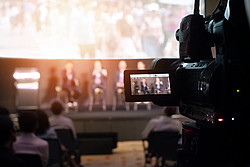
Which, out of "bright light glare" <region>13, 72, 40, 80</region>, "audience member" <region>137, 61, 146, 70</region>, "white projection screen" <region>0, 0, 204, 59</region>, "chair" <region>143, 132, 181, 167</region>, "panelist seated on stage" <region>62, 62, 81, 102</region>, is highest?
"white projection screen" <region>0, 0, 204, 59</region>

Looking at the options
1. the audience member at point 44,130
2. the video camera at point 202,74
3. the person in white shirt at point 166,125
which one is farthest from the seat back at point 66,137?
the video camera at point 202,74

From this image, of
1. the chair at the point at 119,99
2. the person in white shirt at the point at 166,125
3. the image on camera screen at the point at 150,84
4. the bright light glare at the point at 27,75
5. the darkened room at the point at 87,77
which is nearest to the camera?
the image on camera screen at the point at 150,84

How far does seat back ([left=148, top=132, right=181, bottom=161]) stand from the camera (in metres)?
4.56

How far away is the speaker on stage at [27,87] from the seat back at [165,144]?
201 inches

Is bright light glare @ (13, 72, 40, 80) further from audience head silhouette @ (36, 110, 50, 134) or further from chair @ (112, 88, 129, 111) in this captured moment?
audience head silhouette @ (36, 110, 50, 134)

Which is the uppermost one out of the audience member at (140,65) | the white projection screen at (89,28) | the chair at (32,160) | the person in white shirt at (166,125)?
the white projection screen at (89,28)

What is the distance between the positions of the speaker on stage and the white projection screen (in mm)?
988

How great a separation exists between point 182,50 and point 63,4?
698cm

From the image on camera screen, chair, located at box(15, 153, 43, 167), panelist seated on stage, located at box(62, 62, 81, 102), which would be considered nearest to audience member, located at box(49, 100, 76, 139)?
chair, located at box(15, 153, 43, 167)

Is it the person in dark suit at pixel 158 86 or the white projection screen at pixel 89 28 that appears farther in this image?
the white projection screen at pixel 89 28

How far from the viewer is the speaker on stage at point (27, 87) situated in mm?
9273

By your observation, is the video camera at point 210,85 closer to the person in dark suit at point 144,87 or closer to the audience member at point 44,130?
the person in dark suit at point 144,87

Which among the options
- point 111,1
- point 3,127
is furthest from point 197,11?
point 111,1

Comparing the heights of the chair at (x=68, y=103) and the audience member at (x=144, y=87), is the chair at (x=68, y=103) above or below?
below
